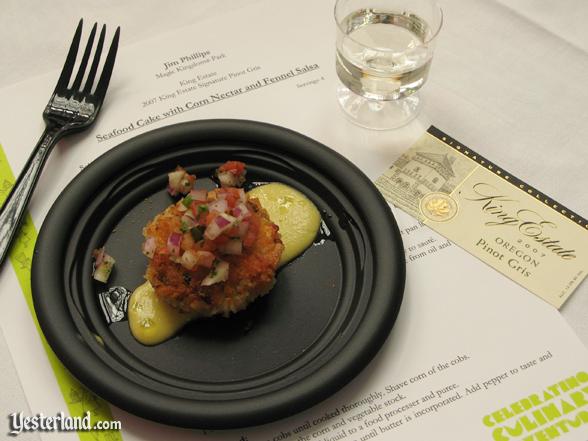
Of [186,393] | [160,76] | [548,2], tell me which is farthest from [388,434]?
[548,2]

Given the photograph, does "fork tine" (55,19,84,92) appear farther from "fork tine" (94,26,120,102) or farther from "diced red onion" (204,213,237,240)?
"diced red onion" (204,213,237,240)

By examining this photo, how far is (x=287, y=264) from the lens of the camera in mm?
1054

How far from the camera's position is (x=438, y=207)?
112cm

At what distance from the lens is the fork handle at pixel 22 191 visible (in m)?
1.06

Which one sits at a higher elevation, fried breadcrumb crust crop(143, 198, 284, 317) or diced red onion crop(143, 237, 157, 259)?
diced red onion crop(143, 237, 157, 259)

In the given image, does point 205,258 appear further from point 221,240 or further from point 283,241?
point 283,241

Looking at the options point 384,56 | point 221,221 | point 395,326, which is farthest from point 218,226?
point 384,56

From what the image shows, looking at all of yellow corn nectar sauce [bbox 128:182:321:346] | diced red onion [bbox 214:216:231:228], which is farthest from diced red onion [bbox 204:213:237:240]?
yellow corn nectar sauce [bbox 128:182:321:346]

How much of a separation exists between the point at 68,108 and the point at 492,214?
745 mm

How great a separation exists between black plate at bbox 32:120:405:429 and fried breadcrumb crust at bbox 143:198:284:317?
38mm

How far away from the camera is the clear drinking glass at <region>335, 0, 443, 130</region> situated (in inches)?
45.5

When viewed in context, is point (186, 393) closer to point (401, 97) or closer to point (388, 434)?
point (388, 434)

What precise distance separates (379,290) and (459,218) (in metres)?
0.24

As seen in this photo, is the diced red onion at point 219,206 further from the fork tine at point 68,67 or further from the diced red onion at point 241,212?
the fork tine at point 68,67
